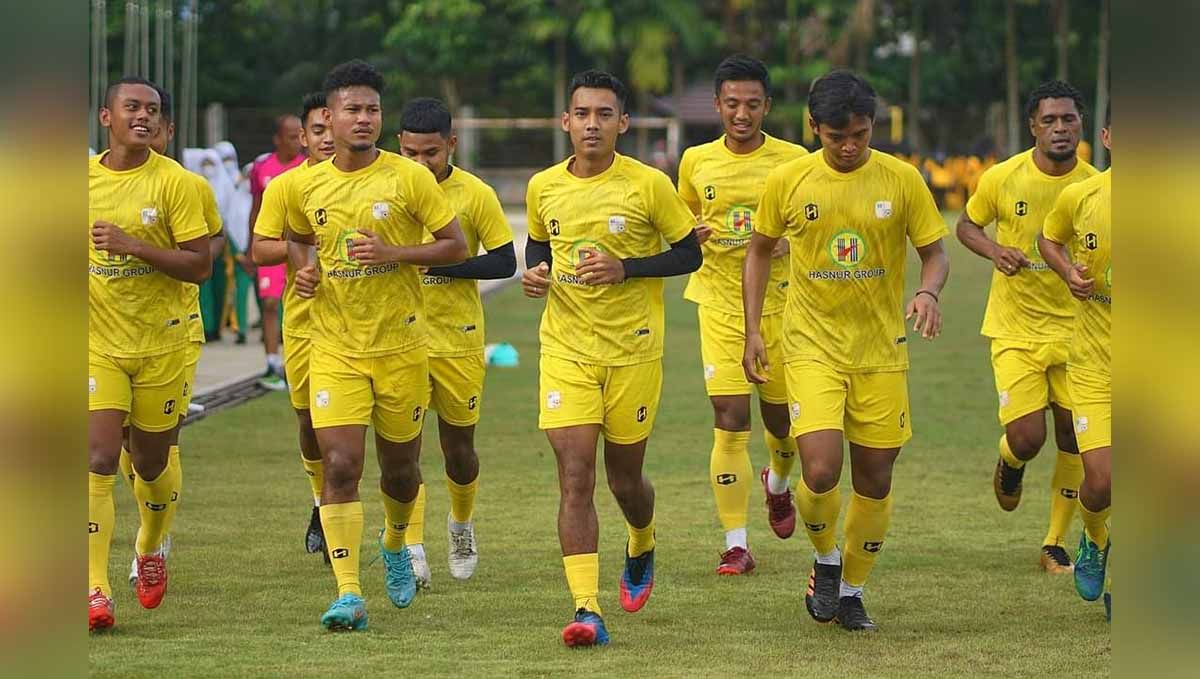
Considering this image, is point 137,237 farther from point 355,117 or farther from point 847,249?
point 847,249

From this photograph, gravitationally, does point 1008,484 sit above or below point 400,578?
above

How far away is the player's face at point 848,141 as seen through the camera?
24.2 ft

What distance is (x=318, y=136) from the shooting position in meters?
9.09

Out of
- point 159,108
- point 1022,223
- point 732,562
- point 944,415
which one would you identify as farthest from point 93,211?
point 944,415

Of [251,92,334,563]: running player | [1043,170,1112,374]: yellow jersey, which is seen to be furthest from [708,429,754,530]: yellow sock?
[1043,170,1112,374]: yellow jersey

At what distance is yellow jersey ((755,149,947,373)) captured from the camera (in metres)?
7.50

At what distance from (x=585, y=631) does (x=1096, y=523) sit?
7.90 ft

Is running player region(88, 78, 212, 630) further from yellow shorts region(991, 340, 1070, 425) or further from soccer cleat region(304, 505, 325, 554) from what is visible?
yellow shorts region(991, 340, 1070, 425)

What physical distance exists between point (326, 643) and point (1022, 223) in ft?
13.1

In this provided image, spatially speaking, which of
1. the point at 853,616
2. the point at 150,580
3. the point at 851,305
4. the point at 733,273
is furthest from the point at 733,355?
the point at 150,580

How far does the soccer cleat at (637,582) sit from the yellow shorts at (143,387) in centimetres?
207

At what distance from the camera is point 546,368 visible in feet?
25.0
